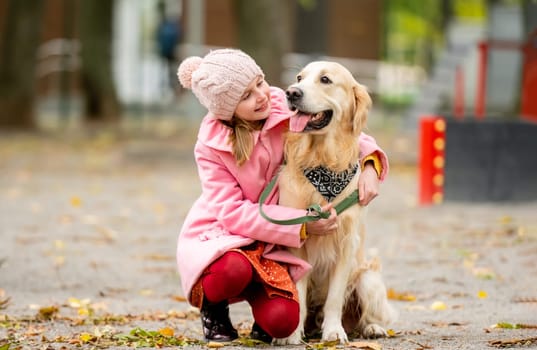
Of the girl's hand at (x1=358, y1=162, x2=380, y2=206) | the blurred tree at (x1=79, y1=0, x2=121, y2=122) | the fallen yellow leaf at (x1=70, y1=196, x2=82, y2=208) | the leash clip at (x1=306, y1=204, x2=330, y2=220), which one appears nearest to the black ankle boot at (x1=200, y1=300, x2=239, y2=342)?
the leash clip at (x1=306, y1=204, x2=330, y2=220)

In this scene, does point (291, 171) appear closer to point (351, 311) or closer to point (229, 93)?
point (229, 93)

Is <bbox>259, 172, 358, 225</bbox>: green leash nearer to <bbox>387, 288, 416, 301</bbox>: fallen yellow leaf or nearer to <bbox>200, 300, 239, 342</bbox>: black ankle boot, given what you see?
<bbox>200, 300, 239, 342</bbox>: black ankle boot

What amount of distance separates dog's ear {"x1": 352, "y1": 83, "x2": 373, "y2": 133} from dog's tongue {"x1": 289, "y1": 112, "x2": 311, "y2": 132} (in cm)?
26

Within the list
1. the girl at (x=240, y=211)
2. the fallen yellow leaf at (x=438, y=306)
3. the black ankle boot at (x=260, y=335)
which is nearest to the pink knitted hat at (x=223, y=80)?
the girl at (x=240, y=211)

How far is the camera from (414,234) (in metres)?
9.91

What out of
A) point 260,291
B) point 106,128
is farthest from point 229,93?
point 106,128

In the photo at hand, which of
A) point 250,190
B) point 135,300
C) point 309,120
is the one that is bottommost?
point 135,300

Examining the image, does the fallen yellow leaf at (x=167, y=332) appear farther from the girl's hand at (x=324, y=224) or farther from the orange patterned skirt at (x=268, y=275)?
the girl's hand at (x=324, y=224)

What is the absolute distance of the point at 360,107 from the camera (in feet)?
17.1

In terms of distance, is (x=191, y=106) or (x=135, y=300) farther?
(x=191, y=106)

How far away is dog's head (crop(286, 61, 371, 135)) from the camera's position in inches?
198

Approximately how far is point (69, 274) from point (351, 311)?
10.0 feet

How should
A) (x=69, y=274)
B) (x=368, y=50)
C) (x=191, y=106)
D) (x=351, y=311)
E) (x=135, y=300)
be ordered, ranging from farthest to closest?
(x=368, y=50) < (x=191, y=106) < (x=69, y=274) < (x=135, y=300) < (x=351, y=311)

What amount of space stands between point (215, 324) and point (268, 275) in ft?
1.42
